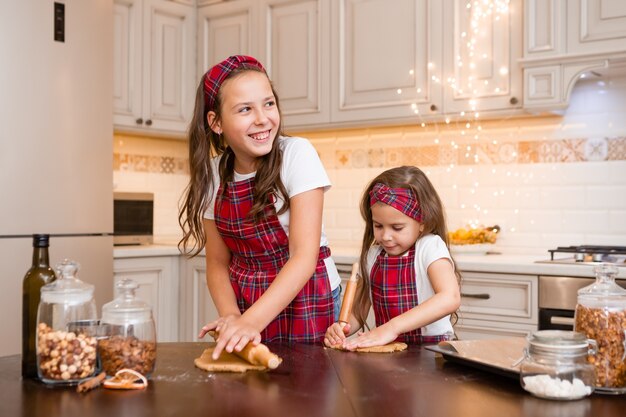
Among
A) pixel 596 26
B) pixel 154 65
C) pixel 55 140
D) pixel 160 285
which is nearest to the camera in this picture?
pixel 596 26

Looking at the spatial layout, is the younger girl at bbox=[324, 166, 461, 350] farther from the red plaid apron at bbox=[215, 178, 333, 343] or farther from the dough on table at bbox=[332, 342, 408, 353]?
the dough on table at bbox=[332, 342, 408, 353]

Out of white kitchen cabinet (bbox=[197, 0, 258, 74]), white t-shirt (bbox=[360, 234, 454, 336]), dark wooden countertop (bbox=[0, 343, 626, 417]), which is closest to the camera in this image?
dark wooden countertop (bbox=[0, 343, 626, 417])

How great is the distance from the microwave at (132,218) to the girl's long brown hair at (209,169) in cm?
168

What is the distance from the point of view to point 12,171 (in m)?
2.67

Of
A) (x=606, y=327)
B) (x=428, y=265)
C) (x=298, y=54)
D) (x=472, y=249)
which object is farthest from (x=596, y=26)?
(x=606, y=327)

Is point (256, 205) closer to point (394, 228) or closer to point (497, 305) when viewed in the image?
point (394, 228)

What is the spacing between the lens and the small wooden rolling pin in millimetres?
1155

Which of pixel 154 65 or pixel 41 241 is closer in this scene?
pixel 41 241

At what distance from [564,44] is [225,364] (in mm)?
2056

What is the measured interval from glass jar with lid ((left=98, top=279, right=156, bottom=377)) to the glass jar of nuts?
65 centimetres

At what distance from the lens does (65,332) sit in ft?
3.62

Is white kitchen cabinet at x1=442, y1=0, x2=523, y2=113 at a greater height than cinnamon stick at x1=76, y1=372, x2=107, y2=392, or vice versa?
white kitchen cabinet at x1=442, y1=0, x2=523, y2=113

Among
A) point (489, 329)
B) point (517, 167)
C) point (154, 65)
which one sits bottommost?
point (489, 329)

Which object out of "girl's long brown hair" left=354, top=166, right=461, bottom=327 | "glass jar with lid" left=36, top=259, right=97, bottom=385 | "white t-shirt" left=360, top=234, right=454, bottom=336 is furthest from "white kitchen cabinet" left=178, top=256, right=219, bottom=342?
"glass jar with lid" left=36, top=259, right=97, bottom=385
